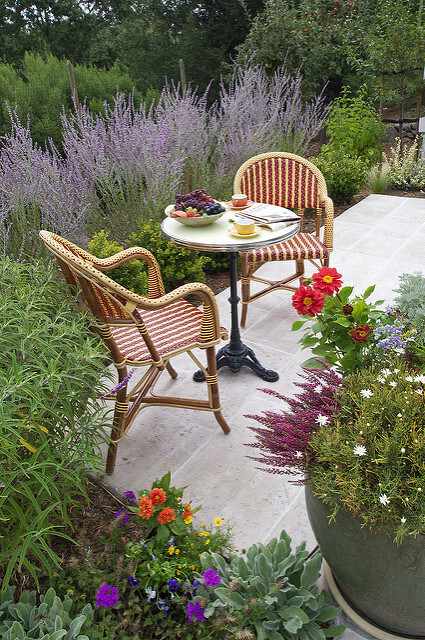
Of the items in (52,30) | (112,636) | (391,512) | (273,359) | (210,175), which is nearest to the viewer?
(391,512)

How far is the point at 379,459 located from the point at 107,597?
33.9 inches

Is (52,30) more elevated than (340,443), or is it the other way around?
(52,30)

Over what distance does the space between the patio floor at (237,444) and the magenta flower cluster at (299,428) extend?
61 centimetres

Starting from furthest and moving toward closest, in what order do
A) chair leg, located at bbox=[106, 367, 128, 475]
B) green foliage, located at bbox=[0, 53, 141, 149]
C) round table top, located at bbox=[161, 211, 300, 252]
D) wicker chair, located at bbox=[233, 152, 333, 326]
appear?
green foliage, located at bbox=[0, 53, 141, 149]
wicker chair, located at bbox=[233, 152, 333, 326]
round table top, located at bbox=[161, 211, 300, 252]
chair leg, located at bbox=[106, 367, 128, 475]

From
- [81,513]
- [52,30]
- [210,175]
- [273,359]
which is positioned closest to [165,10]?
[52,30]

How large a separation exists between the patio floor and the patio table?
2.6 inches

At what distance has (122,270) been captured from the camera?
3.22 meters

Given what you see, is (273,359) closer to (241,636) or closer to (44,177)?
(241,636)

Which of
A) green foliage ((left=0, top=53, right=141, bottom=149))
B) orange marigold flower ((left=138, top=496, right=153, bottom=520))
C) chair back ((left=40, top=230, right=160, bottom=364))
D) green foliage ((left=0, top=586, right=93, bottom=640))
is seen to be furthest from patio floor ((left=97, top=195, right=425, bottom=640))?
green foliage ((left=0, top=53, right=141, bottom=149))

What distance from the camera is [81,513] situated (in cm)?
196

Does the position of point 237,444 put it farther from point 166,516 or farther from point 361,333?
point 361,333

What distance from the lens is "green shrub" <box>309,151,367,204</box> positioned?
5473 mm

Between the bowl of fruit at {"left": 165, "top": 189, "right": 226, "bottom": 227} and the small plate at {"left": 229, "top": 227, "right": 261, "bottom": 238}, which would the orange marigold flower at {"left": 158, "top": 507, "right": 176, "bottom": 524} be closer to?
the small plate at {"left": 229, "top": 227, "right": 261, "bottom": 238}

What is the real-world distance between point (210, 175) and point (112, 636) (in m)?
3.80
